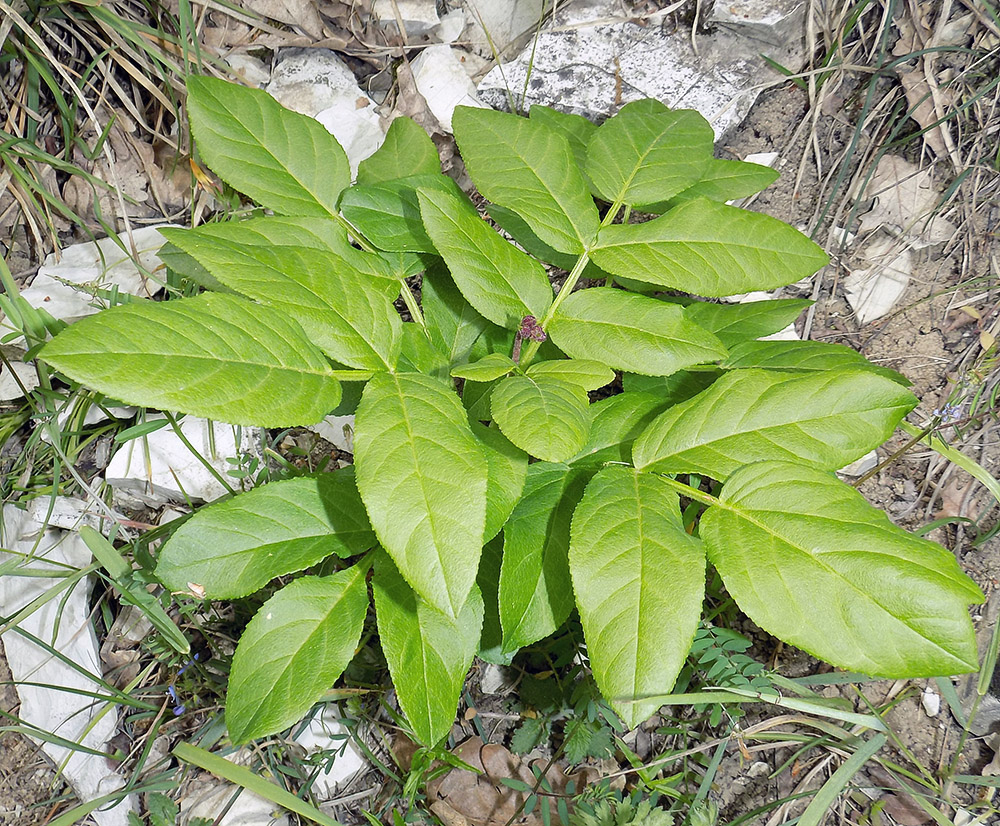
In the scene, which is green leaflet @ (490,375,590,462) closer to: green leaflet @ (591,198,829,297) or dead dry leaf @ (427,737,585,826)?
green leaflet @ (591,198,829,297)

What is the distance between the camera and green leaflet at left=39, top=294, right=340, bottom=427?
3.24 ft

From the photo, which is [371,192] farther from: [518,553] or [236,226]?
[518,553]

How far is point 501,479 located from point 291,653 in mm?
497

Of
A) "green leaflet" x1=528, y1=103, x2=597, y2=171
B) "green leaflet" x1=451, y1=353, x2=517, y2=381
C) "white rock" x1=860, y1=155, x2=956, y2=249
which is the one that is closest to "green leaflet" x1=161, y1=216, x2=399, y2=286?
"green leaflet" x1=451, y1=353, x2=517, y2=381

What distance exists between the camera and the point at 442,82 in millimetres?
2436

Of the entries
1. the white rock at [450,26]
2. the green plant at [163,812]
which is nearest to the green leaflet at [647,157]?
the white rock at [450,26]

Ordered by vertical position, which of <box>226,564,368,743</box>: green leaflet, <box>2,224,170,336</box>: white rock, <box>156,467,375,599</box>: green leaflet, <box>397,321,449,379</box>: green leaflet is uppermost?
<box>397,321,449,379</box>: green leaflet

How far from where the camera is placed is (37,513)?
7.31ft

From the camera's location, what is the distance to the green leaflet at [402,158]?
5.74 ft

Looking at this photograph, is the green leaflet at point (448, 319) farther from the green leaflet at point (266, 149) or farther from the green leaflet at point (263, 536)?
the green leaflet at point (263, 536)

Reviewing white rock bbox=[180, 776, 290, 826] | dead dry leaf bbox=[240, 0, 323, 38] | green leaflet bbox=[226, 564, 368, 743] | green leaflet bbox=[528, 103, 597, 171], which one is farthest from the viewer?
dead dry leaf bbox=[240, 0, 323, 38]

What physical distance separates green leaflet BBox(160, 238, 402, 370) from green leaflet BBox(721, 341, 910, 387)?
71 centimetres

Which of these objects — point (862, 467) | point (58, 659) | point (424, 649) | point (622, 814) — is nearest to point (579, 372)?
point (424, 649)

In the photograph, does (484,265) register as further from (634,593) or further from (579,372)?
(634,593)
